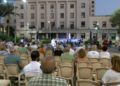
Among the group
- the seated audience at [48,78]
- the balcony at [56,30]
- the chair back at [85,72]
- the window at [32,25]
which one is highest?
the window at [32,25]

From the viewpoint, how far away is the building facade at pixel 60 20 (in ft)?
408

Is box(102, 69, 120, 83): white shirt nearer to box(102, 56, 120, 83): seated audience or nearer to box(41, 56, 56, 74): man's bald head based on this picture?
box(102, 56, 120, 83): seated audience

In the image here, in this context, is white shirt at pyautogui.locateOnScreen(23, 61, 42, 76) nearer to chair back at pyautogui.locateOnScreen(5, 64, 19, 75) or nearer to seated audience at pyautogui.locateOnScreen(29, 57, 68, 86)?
chair back at pyautogui.locateOnScreen(5, 64, 19, 75)

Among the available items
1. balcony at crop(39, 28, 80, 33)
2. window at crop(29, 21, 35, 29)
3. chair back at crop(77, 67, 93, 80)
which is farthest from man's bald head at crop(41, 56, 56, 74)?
window at crop(29, 21, 35, 29)

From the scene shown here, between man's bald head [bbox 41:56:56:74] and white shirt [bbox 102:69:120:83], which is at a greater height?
man's bald head [bbox 41:56:56:74]

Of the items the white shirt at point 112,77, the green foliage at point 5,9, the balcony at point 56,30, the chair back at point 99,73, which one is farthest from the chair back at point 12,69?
the balcony at point 56,30

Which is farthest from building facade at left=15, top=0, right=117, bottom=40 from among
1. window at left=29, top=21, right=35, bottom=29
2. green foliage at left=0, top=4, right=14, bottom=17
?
green foliage at left=0, top=4, right=14, bottom=17

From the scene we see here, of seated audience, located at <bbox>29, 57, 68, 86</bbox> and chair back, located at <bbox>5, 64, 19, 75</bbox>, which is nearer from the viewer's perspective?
seated audience, located at <bbox>29, 57, 68, 86</bbox>

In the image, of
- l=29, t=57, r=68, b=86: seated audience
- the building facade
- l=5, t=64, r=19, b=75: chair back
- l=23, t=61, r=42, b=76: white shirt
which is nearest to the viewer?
l=29, t=57, r=68, b=86: seated audience

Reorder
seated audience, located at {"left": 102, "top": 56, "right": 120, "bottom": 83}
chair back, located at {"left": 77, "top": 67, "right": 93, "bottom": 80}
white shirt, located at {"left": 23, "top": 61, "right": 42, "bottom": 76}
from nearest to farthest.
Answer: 1. seated audience, located at {"left": 102, "top": 56, "right": 120, "bottom": 83}
2. white shirt, located at {"left": 23, "top": 61, "right": 42, "bottom": 76}
3. chair back, located at {"left": 77, "top": 67, "right": 93, "bottom": 80}

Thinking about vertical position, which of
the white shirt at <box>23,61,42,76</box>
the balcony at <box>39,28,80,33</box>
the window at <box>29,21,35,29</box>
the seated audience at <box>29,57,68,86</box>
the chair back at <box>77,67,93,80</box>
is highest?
the window at <box>29,21,35,29</box>

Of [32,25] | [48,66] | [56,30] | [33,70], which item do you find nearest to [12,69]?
[33,70]

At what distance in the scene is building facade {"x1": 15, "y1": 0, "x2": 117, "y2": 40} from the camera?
124312mm

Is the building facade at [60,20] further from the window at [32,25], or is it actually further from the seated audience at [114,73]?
the seated audience at [114,73]
